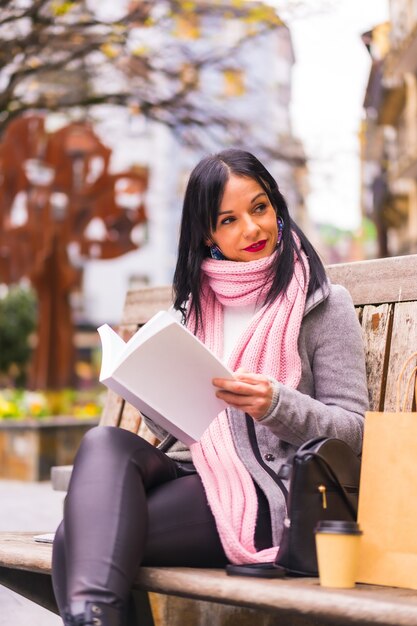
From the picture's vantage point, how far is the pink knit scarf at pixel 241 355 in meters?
2.59

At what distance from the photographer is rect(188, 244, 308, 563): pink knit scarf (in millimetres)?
2586

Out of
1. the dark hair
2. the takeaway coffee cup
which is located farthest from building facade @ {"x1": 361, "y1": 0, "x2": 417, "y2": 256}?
the takeaway coffee cup

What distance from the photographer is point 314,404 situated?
8.70ft

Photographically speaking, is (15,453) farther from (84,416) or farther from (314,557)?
(314,557)

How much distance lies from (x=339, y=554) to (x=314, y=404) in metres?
0.52

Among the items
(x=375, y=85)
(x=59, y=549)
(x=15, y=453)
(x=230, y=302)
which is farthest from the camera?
(x=375, y=85)

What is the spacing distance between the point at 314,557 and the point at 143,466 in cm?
46

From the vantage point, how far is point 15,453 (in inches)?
422

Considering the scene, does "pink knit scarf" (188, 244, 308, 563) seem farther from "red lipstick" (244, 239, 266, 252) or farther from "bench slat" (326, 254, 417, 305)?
"bench slat" (326, 254, 417, 305)

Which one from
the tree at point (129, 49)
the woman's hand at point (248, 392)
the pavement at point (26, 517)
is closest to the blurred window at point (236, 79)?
the tree at point (129, 49)

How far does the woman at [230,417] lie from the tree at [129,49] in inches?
265

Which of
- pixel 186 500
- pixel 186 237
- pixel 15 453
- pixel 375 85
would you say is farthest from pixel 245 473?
pixel 375 85

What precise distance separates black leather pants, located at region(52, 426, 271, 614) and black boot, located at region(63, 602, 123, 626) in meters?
0.01

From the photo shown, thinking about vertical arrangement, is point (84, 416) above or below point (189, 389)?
below
